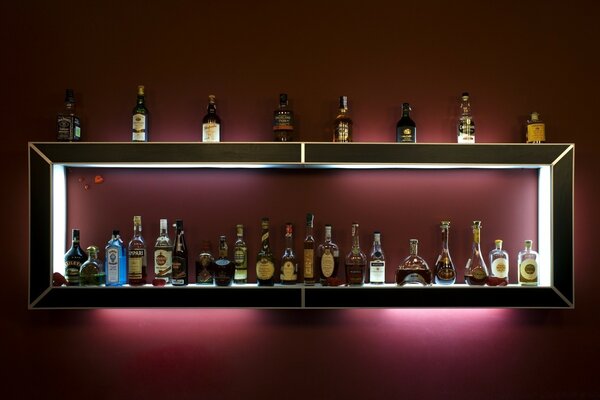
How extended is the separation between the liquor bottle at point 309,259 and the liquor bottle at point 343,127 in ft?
1.12

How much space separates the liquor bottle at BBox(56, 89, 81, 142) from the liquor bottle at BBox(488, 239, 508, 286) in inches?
70.3

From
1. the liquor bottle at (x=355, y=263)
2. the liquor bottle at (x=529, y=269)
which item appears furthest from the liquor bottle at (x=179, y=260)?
the liquor bottle at (x=529, y=269)

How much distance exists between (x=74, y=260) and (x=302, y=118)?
3.65 feet

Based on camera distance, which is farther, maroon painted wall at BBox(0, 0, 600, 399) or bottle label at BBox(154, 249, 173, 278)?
maroon painted wall at BBox(0, 0, 600, 399)

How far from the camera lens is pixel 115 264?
2.13 m

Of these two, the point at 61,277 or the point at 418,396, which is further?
the point at 418,396

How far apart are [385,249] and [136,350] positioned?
115cm

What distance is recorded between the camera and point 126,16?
7.41ft

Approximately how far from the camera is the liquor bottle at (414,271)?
2.11 m

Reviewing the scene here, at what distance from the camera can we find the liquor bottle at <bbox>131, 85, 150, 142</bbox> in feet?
7.00

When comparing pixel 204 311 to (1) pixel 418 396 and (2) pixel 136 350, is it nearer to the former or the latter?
(2) pixel 136 350

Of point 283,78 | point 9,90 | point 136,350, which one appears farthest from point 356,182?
point 9,90

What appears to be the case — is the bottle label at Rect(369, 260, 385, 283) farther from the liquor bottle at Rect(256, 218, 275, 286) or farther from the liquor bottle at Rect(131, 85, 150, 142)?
the liquor bottle at Rect(131, 85, 150, 142)

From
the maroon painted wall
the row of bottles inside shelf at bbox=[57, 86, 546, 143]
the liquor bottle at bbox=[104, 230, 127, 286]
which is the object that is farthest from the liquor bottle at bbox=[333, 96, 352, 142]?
the liquor bottle at bbox=[104, 230, 127, 286]
